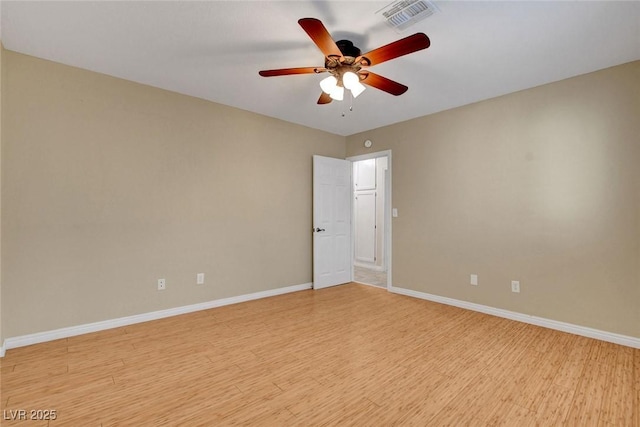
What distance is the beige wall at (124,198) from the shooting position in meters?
2.59

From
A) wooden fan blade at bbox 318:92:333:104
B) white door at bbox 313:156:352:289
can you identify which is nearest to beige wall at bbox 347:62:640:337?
white door at bbox 313:156:352:289

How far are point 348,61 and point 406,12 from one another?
49 cm

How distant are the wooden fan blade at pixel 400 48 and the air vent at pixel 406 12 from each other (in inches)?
12.1

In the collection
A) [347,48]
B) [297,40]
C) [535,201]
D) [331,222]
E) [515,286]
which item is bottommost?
[515,286]

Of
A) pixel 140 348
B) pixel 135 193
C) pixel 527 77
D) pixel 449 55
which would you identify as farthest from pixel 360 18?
pixel 140 348

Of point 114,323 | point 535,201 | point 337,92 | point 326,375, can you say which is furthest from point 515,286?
point 114,323

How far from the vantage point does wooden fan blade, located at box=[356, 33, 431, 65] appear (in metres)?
1.77

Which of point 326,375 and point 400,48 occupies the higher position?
point 400,48

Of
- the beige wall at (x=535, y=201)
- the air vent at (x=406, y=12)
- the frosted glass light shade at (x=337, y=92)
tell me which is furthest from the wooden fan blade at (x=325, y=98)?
the beige wall at (x=535, y=201)

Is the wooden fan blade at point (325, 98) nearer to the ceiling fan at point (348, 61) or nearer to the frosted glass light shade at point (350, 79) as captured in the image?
the ceiling fan at point (348, 61)

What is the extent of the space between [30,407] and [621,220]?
478 centimetres

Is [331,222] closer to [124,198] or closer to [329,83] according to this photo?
[329,83]

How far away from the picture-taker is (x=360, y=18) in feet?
6.90

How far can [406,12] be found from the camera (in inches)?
79.4
